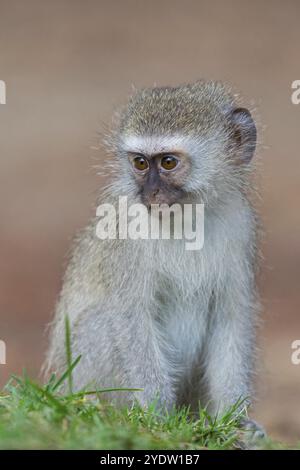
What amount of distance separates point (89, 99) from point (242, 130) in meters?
9.75

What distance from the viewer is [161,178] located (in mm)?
7699

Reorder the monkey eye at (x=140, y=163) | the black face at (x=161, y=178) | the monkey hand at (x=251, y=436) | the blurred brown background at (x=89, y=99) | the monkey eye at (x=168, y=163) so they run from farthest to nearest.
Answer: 1. the blurred brown background at (x=89, y=99)
2. the monkey eye at (x=140, y=163)
3. the monkey eye at (x=168, y=163)
4. the black face at (x=161, y=178)
5. the monkey hand at (x=251, y=436)

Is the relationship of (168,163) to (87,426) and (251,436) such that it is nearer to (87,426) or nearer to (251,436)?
(251,436)

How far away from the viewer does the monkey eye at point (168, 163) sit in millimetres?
7762

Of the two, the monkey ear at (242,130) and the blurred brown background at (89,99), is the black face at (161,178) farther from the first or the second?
the blurred brown background at (89,99)

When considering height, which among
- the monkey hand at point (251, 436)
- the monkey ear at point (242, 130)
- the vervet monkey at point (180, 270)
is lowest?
the monkey hand at point (251, 436)

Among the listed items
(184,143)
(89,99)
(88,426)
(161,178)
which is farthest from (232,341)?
(89,99)

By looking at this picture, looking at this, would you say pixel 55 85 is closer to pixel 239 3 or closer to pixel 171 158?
pixel 239 3

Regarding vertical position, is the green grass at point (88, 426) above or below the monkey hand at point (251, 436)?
above

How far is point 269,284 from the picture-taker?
1509 cm

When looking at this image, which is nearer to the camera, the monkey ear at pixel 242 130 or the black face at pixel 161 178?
the black face at pixel 161 178

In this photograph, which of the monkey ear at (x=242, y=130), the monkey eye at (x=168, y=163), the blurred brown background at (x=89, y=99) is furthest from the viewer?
the blurred brown background at (x=89, y=99)

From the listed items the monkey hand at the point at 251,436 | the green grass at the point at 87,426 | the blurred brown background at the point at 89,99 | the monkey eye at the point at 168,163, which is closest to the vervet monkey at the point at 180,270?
the monkey eye at the point at 168,163

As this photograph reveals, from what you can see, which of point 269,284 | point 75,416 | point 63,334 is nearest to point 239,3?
point 269,284
